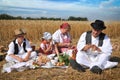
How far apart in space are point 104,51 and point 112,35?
10.6m

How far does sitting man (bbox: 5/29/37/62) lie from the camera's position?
26.2 feet

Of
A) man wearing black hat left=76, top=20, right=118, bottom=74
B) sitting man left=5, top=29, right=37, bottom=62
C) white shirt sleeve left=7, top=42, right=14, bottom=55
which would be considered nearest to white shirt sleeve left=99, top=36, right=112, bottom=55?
man wearing black hat left=76, top=20, right=118, bottom=74

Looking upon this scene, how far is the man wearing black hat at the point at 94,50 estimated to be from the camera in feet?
24.2

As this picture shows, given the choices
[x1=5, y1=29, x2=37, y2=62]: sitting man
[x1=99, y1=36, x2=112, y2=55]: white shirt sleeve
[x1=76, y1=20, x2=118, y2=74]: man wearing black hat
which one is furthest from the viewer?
[x1=5, y1=29, x2=37, y2=62]: sitting man

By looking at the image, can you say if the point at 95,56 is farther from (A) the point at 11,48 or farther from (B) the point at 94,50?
(A) the point at 11,48

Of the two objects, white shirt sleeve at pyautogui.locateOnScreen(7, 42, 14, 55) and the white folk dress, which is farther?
white shirt sleeve at pyautogui.locateOnScreen(7, 42, 14, 55)

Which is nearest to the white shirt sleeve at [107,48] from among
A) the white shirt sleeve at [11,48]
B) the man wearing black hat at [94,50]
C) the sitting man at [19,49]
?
the man wearing black hat at [94,50]

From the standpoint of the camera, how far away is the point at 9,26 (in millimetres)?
15977

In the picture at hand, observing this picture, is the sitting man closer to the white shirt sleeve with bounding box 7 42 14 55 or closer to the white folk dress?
the white shirt sleeve with bounding box 7 42 14 55

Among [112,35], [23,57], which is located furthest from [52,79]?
[112,35]

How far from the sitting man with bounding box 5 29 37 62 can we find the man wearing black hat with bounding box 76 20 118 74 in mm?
1535

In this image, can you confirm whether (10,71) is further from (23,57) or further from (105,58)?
(105,58)

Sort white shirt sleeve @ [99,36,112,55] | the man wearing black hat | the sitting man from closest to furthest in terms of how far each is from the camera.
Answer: the man wearing black hat → white shirt sleeve @ [99,36,112,55] → the sitting man

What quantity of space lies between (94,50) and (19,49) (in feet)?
7.08
